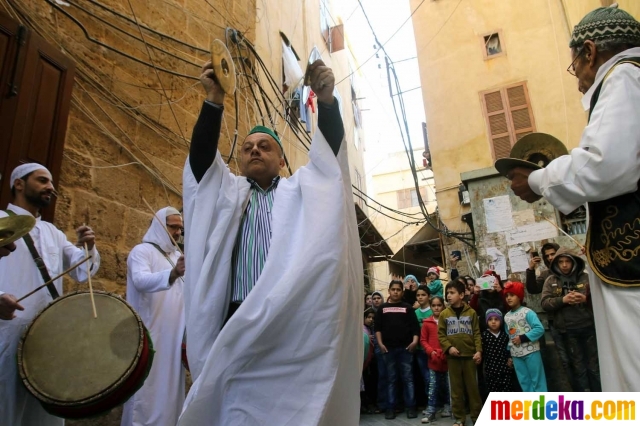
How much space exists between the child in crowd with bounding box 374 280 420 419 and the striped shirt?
4690 mm

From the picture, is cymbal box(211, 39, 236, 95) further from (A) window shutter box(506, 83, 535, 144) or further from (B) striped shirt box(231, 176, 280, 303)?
(A) window shutter box(506, 83, 535, 144)

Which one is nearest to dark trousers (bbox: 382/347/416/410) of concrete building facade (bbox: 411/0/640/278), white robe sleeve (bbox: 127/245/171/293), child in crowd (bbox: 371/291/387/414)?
child in crowd (bbox: 371/291/387/414)

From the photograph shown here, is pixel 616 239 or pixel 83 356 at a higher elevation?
pixel 616 239

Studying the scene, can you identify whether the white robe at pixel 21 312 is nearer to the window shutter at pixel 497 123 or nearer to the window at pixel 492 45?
the window shutter at pixel 497 123

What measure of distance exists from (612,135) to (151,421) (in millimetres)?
3537

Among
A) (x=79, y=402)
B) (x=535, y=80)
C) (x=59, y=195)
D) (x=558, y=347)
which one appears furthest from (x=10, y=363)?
(x=535, y=80)

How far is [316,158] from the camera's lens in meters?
2.00

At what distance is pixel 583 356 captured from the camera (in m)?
4.89

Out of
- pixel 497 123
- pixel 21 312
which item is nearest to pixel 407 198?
pixel 497 123

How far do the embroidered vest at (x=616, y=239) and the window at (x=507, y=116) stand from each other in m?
12.0

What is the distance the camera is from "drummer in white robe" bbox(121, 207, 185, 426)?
3557mm

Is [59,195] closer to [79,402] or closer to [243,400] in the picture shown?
[79,402]

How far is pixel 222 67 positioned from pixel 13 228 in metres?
1.33

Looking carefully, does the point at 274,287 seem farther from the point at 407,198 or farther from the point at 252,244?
the point at 407,198
